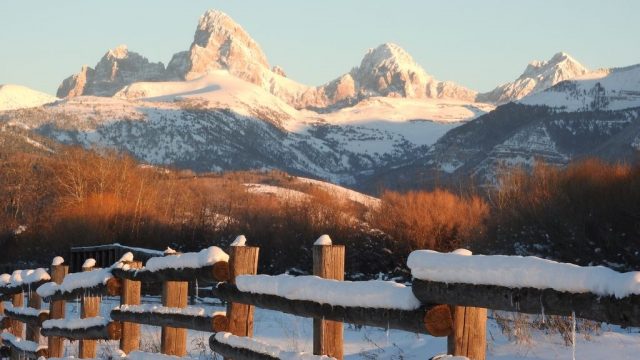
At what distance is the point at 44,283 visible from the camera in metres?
9.09

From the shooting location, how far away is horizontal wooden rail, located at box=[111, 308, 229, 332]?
5559 millimetres

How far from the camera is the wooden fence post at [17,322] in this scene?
10234 mm

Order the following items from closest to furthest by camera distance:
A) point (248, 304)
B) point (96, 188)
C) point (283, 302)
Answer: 1. point (283, 302)
2. point (248, 304)
3. point (96, 188)

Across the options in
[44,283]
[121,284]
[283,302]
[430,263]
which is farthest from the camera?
[44,283]

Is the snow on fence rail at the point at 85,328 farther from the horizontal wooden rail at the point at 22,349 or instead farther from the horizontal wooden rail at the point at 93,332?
the horizontal wooden rail at the point at 22,349

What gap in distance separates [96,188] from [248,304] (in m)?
47.3

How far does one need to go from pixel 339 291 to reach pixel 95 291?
3943mm

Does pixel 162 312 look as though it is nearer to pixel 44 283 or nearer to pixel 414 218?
pixel 44 283

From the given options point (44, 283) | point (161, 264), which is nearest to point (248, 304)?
point (161, 264)

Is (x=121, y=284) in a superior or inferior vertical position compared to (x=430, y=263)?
inferior

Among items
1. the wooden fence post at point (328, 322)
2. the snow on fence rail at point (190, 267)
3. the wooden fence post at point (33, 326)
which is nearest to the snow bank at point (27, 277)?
the wooden fence post at point (33, 326)

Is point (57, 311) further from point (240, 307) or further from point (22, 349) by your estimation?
point (240, 307)

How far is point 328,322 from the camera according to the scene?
4480 millimetres

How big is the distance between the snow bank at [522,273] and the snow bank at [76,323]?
4368 mm
